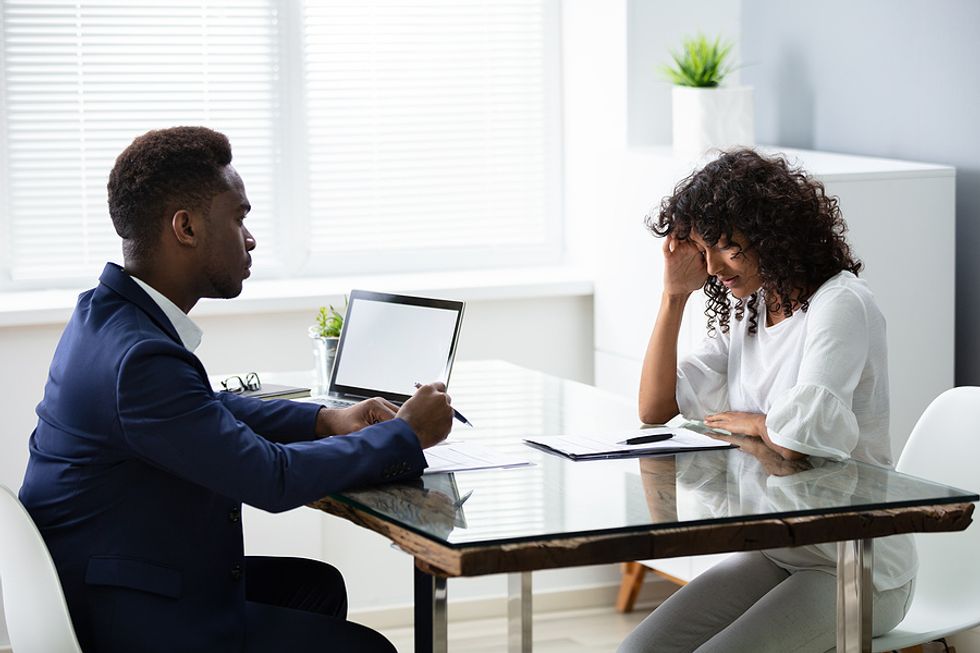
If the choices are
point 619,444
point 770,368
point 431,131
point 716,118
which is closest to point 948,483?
point 770,368

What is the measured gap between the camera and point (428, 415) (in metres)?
2.17

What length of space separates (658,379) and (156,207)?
3.35ft

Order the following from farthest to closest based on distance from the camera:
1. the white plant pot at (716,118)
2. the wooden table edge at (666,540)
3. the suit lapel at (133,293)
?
the white plant pot at (716,118) → the suit lapel at (133,293) → the wooden table edge at (666,540)

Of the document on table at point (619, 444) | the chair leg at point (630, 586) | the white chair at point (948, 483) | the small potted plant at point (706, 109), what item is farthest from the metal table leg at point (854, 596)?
the chair leg at point (630, 586)

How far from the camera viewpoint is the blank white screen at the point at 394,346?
2.69 metres

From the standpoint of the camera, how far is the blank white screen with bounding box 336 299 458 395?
2691 mm

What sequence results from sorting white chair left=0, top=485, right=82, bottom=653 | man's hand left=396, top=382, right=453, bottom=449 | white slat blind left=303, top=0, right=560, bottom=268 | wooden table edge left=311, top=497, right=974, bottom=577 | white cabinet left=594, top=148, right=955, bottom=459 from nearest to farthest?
wooden table edge left=311, top=497, right=974, bottom=577 → white chair left=0, top=485, right=82, bottom=653 → man's hand left=396, top=382, right=453, bottom=449 → white cabinet left=594, top=148, right=955, bottom=459 → white slat blind left=303, top=0, right=560, bottom=268

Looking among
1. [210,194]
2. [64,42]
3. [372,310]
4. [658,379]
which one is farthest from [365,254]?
[210,194]

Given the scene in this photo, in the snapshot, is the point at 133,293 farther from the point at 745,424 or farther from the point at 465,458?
the point at 745,424

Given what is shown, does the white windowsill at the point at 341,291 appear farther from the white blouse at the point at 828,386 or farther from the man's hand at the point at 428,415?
the man's hand at the point at 428,415

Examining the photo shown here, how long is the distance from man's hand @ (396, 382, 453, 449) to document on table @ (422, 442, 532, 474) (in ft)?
0.16

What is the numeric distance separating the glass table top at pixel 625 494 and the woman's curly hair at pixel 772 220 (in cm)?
29

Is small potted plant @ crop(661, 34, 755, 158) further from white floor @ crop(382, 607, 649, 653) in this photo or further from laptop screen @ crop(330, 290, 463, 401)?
white floor @ crop(382, 607, 649, 653)

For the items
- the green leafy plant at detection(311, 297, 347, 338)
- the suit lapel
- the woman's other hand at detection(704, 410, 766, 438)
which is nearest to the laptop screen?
the green leafy plant at detection(311, 297, 347, 338)
